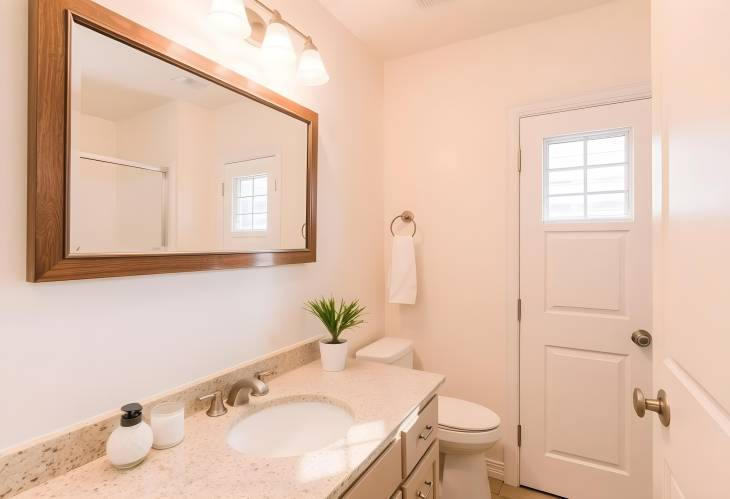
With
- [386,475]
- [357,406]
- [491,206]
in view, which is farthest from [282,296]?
[491,206]

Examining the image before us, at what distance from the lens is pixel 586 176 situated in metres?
1.80

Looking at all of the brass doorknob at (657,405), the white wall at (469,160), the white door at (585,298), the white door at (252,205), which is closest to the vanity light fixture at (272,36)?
the white door at (252,205)

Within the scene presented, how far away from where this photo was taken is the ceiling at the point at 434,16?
1.74 meters

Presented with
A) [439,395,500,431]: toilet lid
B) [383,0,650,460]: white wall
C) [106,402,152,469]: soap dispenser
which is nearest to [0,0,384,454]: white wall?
[106,402,152,469]: soap dispenser

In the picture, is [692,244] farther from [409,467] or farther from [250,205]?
[250,205]

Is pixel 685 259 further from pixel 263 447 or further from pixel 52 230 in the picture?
pixel 52 230

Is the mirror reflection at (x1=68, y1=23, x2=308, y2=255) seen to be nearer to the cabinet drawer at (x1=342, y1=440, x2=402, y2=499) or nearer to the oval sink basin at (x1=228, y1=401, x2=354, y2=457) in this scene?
A: the oval sink basin at (x1=228, y1=401, x2=354, y2=457)

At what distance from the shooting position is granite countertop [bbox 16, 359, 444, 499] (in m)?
0.76

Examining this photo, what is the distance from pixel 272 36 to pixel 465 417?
178 centimetres

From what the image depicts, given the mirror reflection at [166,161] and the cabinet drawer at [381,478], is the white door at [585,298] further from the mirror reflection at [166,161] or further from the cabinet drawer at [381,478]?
→ the mirror reflection at [166,161]

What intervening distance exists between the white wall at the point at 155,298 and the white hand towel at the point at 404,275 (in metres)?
0.28

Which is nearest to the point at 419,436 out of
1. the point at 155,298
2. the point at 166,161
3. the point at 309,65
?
the point at 155,298

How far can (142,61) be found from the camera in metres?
1.00

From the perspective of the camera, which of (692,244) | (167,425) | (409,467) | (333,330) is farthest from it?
(333,330)
